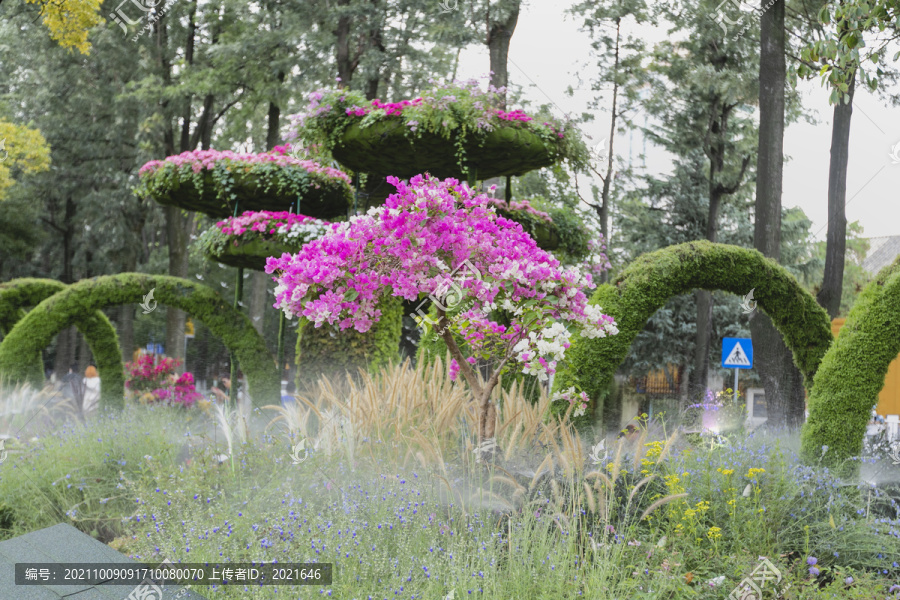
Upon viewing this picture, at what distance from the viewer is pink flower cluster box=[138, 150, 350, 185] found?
10008 millimetres

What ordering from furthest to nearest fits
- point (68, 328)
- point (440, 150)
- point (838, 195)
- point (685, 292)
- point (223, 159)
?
point (68, 328) < point (838, 195) < point (223, 159) < point (440, 150) < point (685, 292)

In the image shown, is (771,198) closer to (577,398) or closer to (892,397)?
(577,398)

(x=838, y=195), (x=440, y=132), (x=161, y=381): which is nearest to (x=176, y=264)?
(x=161, y=381)

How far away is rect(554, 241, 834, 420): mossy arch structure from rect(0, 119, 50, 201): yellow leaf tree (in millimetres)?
12961

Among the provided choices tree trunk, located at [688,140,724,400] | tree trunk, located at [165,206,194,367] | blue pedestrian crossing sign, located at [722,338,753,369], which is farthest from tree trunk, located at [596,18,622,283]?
tree trunk, located at [165,206,194,367]

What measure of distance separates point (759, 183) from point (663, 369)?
7890mm

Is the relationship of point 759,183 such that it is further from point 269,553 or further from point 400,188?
point 269,553

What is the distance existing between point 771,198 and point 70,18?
11018 mm

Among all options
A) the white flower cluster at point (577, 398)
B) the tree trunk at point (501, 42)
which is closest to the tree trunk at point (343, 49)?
the tree trunk at point (501, 42)

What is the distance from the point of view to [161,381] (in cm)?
1291

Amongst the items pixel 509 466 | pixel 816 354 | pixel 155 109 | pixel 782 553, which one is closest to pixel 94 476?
pixel 509 466

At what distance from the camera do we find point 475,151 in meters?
9.39

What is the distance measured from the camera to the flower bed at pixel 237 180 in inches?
394

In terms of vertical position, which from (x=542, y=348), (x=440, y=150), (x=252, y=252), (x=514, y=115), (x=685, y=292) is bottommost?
(x=542, y=348)
